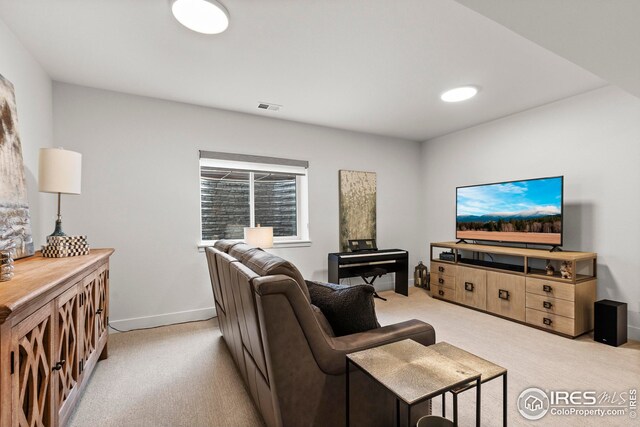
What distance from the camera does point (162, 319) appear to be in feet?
10.7

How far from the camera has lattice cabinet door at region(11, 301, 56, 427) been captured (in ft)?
3.26

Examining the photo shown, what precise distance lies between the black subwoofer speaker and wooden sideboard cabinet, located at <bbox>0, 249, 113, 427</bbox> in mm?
4054

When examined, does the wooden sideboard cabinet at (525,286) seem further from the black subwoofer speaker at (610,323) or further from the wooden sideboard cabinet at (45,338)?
the wooden sideboard cabinet at (45,338)

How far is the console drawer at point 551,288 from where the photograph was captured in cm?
287

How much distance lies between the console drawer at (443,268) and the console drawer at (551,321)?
991mm

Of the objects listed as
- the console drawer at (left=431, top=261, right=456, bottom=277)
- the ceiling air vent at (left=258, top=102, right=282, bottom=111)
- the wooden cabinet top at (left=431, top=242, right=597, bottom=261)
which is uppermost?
the ceiling air vent at (left=258, top=102, right=282, bottom=111)

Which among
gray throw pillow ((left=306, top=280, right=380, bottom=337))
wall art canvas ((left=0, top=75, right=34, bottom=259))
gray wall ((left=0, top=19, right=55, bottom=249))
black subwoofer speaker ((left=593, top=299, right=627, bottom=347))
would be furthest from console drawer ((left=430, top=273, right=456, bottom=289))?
gray wall ((left=0, top=19, right=55, bottom=249))

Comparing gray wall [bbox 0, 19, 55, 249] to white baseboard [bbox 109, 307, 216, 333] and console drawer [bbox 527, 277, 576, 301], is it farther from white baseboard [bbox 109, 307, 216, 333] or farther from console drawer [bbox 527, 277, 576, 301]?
console drawer [bbox 527, 277, 576, 301]

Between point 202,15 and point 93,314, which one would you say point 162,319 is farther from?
point 202,15

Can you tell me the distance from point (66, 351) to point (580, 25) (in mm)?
2875

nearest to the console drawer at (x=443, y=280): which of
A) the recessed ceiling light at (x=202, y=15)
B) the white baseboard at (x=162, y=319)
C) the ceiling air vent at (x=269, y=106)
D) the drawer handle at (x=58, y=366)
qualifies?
the white baseboard at (x=162, y=319)

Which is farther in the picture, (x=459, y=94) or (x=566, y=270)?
(x=459, y=94)

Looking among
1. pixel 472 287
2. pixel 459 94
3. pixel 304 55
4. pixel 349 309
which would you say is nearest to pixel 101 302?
pixel 349 309

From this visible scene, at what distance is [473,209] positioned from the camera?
13.2 ft
